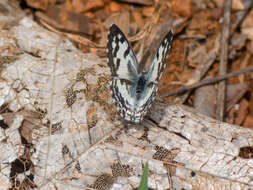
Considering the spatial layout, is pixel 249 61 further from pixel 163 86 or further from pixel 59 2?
pixel 59 2

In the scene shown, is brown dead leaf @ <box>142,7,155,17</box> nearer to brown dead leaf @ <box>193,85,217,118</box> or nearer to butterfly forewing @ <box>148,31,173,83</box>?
brown dead leaf @ <box>193,85,217,118</box>

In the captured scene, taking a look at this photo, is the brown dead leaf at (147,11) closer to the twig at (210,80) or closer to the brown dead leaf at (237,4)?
the brown dead leaf at (237,4)

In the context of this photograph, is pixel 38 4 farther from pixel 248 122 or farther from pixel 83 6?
pixel 248 122

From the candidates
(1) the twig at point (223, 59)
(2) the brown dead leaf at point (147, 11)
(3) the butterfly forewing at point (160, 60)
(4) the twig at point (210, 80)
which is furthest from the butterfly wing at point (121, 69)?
(2) the brown dead leaf at point (147, 11)

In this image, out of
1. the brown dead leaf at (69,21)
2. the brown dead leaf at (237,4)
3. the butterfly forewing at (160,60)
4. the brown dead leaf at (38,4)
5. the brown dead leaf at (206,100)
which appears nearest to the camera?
the butterfly forewing at (160,60)

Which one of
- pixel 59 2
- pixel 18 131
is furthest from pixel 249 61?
pixel 18 131
